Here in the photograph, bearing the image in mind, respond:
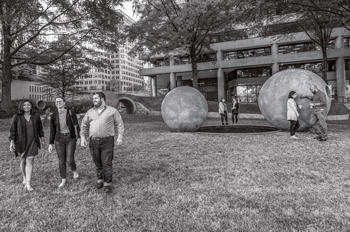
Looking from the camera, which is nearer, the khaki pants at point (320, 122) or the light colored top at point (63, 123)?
the light colored top at point (63, 123)

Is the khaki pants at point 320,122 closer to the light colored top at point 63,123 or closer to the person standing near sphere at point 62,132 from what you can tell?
the person standing near sphere at point 62,132

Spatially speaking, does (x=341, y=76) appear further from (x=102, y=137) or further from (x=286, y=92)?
(x=102, y=137)

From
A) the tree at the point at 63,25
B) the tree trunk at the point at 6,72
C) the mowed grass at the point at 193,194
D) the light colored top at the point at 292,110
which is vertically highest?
the tree at the point at 63,25

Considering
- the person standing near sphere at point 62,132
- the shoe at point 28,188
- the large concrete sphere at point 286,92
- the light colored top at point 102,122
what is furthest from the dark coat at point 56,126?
the large concrete sphere at point 286,92

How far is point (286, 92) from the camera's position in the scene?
372 inches

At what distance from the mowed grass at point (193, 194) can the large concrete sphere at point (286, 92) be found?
9.55 feet

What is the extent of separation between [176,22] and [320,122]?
31.8 feet

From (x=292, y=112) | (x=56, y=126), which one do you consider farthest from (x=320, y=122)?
(x=56, y=126)

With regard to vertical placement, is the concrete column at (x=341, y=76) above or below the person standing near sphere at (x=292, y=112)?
above

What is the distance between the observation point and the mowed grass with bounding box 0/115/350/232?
10.1ft

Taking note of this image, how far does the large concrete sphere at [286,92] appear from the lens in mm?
9320

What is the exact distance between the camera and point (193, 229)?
2.90 meters

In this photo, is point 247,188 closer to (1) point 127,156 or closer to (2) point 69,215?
(2) point 69,215

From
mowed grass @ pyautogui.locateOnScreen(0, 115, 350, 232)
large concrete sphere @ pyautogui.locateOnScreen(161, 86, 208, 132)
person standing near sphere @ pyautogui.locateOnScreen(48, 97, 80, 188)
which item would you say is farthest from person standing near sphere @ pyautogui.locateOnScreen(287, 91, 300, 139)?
person standing near sphere @ pyautogui.locateOnScreen(48, 97, 80, 188)
